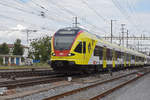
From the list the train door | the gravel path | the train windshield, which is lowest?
the gravel path

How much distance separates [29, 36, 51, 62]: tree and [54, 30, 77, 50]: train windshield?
4097 centimetres

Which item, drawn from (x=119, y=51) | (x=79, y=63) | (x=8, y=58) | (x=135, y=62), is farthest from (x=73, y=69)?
(x=8, y=58)

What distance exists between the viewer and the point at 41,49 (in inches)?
2355

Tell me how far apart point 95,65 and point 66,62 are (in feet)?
15.3

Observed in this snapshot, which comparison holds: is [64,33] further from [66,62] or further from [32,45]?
[32,45]

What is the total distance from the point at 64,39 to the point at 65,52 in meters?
1.09

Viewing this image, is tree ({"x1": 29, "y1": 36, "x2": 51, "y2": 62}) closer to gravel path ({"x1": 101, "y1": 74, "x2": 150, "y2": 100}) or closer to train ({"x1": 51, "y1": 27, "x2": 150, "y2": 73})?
train ({"x1": 51, "y1": 27, "x2": 150, "y2": 73})

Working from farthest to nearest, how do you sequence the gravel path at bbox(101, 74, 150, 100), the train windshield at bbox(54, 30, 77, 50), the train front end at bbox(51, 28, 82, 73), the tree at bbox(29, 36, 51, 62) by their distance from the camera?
the tree at bbox(29, 36, 51, 62)
the train windshield at bbox(54, 30, 77, 50)
the train front end at bbox(51, 28, 82, 73)
the gravel path at bbox(101, 74, 150, 100)

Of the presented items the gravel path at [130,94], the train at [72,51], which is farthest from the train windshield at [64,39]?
the gravel path at [130,94]

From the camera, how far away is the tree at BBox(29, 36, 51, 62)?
195ft

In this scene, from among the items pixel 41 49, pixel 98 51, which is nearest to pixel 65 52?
pixel 98 51

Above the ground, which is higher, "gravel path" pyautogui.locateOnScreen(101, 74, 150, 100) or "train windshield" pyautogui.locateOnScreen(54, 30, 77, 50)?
"train windshield" pyautogui.locateOnScreen(54, 30, 77, 50)

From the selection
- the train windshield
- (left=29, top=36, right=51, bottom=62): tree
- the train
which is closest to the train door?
the train

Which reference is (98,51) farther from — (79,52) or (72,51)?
(72,51)
